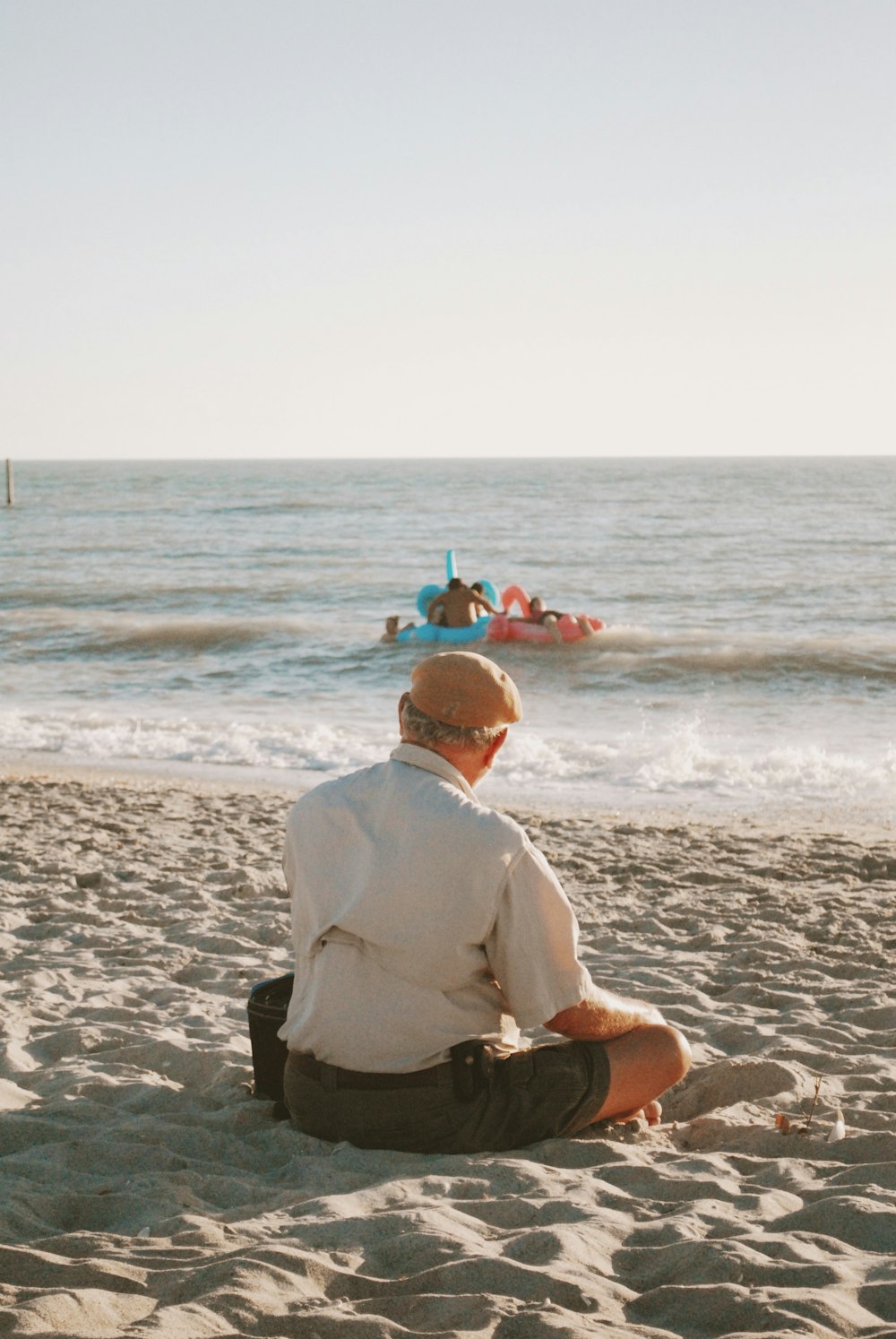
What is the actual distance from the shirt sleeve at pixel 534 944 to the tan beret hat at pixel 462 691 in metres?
0.31

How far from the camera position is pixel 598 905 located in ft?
19.2

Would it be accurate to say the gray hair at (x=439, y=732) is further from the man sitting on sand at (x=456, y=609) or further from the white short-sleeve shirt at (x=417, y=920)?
the man sitting on sand at (x=456, y=609)

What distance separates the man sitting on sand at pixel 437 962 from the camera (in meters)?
2.80

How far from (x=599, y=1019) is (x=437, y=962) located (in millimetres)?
447

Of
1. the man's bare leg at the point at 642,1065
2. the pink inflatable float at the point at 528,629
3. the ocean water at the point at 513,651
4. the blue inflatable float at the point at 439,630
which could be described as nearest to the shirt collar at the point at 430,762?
the man's bare leg at the point at 642,1065

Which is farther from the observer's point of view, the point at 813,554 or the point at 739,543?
the point at 739,543

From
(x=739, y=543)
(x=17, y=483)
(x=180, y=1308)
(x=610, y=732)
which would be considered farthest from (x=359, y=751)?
(x=17, y=483)

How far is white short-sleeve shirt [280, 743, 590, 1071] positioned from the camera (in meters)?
2.79

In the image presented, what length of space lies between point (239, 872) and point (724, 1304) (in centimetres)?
417

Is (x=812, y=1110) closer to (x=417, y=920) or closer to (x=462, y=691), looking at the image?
(x=417, y=920)

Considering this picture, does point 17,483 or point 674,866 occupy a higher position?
point 17,483

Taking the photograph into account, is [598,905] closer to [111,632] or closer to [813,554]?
[111,632]

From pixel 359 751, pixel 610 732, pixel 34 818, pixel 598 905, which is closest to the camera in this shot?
pixel 598 905

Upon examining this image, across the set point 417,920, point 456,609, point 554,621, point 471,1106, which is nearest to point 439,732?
point 417,920
